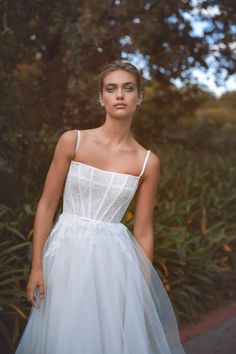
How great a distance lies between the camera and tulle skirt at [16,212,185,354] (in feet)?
8.91

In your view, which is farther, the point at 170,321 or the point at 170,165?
the point at 170,165

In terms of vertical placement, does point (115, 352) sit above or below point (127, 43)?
below

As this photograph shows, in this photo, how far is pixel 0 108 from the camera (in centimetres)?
491

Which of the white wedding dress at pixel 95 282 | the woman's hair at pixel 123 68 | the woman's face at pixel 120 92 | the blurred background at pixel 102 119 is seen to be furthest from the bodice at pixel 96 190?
the blurred background at pixel 102 119

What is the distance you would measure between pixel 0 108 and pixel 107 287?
8.57 feet

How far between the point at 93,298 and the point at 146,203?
0.60m

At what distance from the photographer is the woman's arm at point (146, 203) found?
2988mm

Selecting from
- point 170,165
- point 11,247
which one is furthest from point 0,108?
point 170,165

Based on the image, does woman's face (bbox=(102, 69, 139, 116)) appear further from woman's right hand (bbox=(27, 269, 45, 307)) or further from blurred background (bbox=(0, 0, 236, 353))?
blurred background (bbox=(0, 0, 236, 353))

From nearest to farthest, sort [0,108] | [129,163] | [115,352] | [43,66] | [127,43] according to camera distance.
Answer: [115,352], [129,163], [0,108], [127,43], [43,66]

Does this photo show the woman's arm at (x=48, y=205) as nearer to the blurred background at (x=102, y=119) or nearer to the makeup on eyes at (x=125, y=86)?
the makeup on eyes at (x=125, y=86)

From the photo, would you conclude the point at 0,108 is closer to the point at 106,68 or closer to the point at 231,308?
the point at 106,68

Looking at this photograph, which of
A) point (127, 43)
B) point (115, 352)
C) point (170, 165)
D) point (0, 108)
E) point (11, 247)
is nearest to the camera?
point (115, 352)

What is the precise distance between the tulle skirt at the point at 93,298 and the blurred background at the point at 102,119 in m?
0.95
